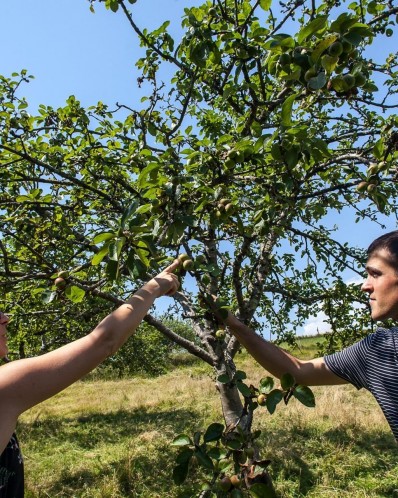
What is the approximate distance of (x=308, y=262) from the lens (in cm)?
539

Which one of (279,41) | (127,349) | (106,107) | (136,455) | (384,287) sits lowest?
(136,455)

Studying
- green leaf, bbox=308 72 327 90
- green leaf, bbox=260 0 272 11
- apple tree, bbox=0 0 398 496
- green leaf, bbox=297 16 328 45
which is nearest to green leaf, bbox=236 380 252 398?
apple tree, bbox=0 0 398 496

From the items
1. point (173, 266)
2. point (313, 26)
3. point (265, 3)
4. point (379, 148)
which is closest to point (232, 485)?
point (173, 266)

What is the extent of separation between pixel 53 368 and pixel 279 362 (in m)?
Result: 1.28

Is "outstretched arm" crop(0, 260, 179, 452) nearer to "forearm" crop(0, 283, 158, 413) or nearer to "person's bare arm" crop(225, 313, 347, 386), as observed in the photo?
"forearm" crop(0, 283, 158, 413)

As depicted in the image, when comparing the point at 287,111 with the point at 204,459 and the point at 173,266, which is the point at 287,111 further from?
the point at 204,459

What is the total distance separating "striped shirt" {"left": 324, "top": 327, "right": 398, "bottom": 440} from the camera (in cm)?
184

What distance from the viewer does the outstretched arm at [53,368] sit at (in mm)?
1251

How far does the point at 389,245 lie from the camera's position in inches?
73.4

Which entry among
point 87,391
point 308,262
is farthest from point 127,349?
point 308,262

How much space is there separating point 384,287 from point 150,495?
15.4ft

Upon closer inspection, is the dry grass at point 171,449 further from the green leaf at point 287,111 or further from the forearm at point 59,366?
the green leaf at point 287,111

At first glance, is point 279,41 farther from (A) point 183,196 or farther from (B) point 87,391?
(B) point 87,391

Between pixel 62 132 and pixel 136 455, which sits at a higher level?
pixel 62 132
